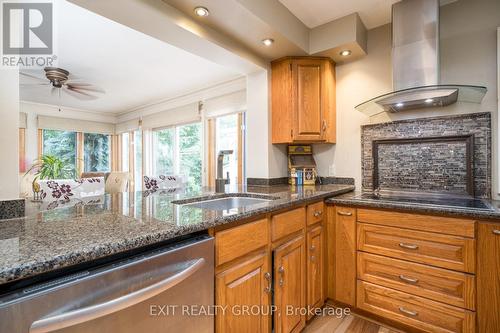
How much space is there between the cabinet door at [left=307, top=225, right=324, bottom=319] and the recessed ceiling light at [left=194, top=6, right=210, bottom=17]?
1641 millimetres

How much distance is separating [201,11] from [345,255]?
78.9 inches

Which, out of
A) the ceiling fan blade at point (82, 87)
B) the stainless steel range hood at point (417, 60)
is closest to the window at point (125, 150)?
the ceiling fan blade at point (82, 87)

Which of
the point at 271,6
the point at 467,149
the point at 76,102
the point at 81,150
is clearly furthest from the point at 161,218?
the point at 81,150

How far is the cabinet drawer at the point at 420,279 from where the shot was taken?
4.65ft

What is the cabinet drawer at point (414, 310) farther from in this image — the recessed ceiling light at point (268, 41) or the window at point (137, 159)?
the window at point (137, 159)

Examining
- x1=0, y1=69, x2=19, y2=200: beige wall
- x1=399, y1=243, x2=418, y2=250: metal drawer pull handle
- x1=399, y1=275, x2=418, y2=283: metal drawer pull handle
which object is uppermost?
x1=0, y1=69, x2=19, y2=200: beige wall

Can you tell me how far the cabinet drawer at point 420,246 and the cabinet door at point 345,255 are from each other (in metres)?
0.07

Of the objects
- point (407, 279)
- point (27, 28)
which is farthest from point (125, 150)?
point (407, 279)

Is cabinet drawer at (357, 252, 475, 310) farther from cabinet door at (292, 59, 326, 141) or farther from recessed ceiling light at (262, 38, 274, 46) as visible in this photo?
recessed ceiling light at (262, 38, 274, 46)

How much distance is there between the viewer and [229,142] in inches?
145

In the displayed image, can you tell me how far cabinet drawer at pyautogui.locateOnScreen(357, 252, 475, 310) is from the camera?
142 centimetres

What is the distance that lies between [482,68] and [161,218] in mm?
2450

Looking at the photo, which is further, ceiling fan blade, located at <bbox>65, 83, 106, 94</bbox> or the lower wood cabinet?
ceiling fan blade, located at <bbox>65, 83, 106, 94</bbox>

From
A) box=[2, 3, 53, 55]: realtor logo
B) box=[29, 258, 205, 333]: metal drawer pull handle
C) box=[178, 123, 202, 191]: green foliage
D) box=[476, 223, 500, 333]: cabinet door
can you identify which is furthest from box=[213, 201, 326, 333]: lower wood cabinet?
box=[178, 123, 202, 191]: green foliage
